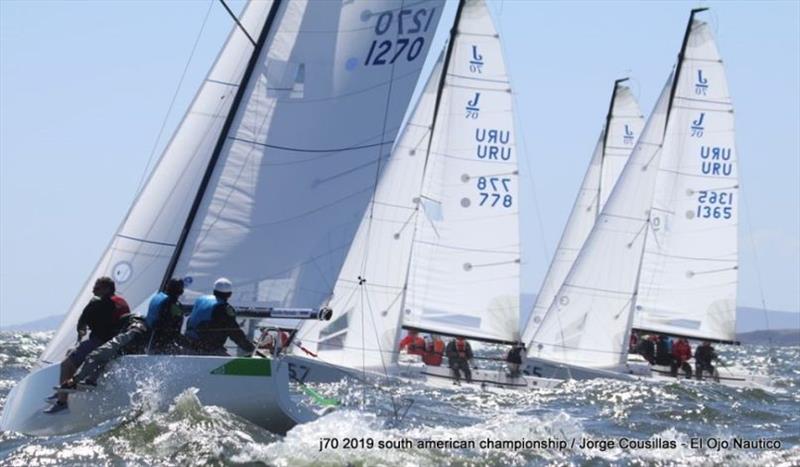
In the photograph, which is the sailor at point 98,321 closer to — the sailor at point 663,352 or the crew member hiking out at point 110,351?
the crew member hiking out at point 110,351

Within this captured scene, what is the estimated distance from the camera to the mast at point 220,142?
14.5m

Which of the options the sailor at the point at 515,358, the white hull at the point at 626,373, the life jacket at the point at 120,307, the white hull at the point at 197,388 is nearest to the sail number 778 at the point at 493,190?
the sailor at the point at 515,358

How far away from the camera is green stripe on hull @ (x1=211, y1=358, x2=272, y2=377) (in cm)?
1225

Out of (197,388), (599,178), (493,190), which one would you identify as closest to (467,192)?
(493,190)

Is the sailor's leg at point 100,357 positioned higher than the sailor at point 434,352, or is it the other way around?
the sailor at point 434,352

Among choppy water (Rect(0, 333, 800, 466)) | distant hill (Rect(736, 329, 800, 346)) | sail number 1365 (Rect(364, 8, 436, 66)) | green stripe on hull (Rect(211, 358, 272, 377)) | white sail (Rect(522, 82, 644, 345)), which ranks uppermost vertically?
distant hill (Rect(736, 329, 800, 346))

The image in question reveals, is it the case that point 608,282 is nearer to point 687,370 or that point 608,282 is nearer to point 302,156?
point 687,370

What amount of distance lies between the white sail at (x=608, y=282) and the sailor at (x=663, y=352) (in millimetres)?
2417

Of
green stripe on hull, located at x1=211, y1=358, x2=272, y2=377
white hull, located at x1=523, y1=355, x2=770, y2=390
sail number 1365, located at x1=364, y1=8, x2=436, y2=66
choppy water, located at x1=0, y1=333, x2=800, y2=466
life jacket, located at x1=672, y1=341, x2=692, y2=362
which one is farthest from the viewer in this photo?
life jacket, located at x1=672, y1=341, x2=692, y2=362

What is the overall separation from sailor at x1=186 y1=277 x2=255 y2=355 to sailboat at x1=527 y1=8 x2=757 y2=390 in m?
17.4

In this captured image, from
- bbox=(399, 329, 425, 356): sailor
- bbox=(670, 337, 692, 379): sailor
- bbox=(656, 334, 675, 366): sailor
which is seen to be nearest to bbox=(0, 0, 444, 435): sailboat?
bbox=(399, 329, 425, 356): sailor

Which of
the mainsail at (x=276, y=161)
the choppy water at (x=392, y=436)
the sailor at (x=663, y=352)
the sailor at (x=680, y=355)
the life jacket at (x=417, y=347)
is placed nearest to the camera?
the choppy water at (x=392, y=436)

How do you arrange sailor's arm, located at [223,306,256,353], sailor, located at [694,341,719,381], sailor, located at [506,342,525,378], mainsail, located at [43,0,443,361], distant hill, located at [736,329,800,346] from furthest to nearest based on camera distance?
distant hill, located at [736,329,800,346]
sailor, located at [694,341,719,381]
sailor, located at [506,342,525,378]
mainsail, located at [43,0,443,361]
sailor's arm, located at [223,306,256,353]

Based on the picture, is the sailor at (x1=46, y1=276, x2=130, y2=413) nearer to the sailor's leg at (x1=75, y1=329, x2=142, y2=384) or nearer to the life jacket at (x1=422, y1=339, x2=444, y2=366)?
the sailor's leg at (x1=75, y1=329, x2=142, y2=384)
